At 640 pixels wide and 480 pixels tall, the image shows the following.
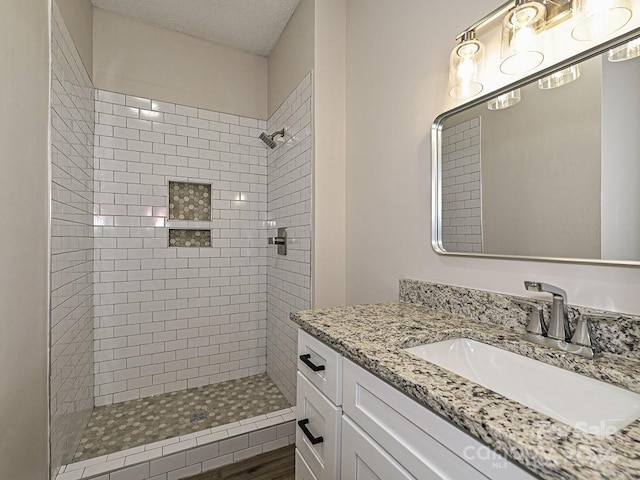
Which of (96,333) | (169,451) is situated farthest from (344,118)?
(96,333)

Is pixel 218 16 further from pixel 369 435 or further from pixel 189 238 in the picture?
pixel 369 435

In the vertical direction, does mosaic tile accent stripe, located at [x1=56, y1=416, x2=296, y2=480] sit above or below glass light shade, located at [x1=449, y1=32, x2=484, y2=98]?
below

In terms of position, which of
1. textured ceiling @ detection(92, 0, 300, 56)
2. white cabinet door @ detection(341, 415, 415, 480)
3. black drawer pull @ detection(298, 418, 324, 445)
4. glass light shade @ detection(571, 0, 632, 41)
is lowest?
black drawer pull @ detection(298, 418, 324, 445)

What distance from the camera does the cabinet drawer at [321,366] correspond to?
0.93 meters

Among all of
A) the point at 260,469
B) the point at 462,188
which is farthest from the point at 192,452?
the point at 462,188

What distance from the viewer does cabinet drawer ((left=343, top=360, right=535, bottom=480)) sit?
52 centimetres

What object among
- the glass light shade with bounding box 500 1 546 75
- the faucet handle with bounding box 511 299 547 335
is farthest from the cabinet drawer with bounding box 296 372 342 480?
the glass light shade with bounding box 500 1 546 75

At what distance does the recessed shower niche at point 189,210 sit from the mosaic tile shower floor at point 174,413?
1164 mm

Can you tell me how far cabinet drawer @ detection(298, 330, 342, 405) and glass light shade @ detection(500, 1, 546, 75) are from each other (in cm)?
107

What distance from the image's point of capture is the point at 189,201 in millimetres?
2561

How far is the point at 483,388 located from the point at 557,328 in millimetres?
394

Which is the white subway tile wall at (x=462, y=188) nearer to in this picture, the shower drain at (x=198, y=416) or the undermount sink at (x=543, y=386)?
the undermount sink at (x=543, y=386)

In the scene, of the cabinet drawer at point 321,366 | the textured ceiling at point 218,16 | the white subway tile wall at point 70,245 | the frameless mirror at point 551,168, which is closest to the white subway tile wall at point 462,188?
the frameless mirror at point 551,168

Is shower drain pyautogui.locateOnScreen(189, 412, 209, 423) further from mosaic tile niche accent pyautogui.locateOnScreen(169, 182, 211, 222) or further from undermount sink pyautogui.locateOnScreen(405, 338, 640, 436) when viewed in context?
undermount sink pyautogui.locateOnScreen(405, 338, 640, 436)
